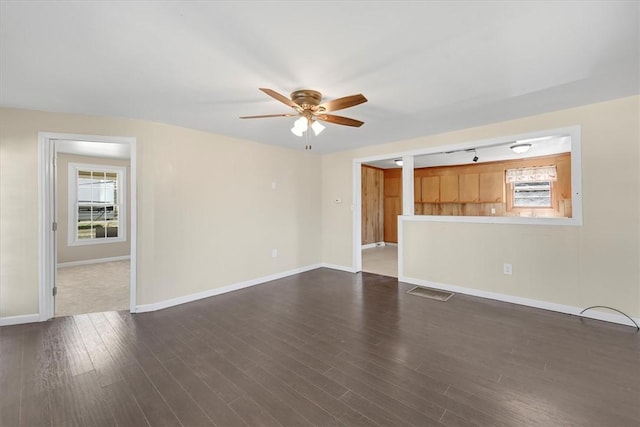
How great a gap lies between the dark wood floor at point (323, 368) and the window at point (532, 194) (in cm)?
388

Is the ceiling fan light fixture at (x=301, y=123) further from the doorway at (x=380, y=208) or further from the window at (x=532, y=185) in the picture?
the window at (x=532, y=185)

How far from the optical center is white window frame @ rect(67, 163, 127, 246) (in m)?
5.70

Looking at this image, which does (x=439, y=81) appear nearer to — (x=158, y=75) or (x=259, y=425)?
(x=158, y=75)

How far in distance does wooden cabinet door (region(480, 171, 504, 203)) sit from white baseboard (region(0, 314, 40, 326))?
818 centimetres

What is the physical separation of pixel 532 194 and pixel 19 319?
8717 millimetres

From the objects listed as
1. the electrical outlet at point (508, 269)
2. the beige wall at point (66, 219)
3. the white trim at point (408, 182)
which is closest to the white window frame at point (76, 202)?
the beige wall at point (66, 219)

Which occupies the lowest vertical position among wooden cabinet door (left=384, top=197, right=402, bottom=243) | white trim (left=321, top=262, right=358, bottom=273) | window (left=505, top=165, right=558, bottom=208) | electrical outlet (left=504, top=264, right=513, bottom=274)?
white trim (left=321, top=262, right=358, bottom=273)

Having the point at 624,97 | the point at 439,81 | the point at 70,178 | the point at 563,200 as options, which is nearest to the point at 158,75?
the point at 439,81

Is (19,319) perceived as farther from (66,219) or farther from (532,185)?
(532,185)

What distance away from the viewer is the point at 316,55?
1.90 meters

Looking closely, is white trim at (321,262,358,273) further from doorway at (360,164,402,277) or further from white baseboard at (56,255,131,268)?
white baseboard at (56,255,131,268)

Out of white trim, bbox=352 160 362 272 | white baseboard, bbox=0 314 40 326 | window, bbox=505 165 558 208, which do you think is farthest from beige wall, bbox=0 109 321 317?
window, bbox=505 165 558 208

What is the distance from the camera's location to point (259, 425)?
156 cm

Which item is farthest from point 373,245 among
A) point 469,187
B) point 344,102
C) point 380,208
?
point 344,102
